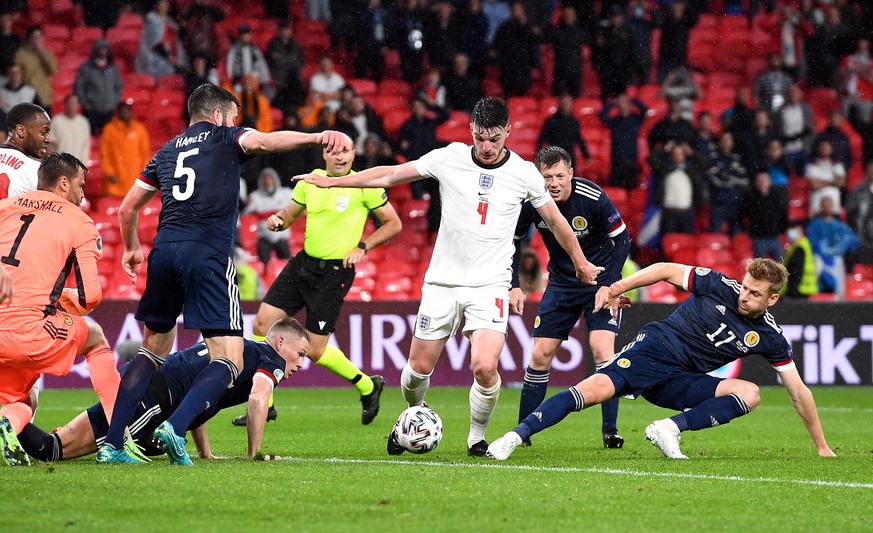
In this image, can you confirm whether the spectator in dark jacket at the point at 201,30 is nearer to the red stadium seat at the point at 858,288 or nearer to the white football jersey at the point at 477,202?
the red stadium seat at the point at 858,288

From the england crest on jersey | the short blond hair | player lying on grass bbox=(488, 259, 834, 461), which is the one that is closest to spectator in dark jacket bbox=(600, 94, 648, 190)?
player lying on grass bbox=(488, 259, 834, 461)

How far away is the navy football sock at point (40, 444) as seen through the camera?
7242 mm

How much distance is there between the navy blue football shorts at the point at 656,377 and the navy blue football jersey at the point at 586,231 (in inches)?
51.9

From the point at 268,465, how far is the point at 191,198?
1.63 m

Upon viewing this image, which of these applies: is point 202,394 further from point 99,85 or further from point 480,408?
point 99,85

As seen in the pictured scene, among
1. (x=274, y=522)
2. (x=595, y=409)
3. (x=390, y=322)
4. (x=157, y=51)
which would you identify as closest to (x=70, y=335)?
(x=274, y=522)

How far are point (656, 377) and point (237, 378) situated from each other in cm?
272

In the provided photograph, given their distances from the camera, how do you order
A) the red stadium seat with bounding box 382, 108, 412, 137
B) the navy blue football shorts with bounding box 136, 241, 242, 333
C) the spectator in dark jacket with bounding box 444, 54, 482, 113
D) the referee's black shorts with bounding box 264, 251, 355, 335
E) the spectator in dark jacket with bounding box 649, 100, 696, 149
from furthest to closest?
the red stadium seat with bounding box 382, 108, 412, 137
the spectator in dark jacket with bounding box 444, 54, 482, 113
the spectator in dark jacket with bounding box 649, 100, 696, 149
the referee's black shorts with bounding box 264, 251, 355, 335
the navy blue football shorts with bounding box 136, 241, 242, 333

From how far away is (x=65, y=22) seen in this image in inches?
809

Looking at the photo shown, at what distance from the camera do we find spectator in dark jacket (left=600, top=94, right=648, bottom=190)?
1884 cm

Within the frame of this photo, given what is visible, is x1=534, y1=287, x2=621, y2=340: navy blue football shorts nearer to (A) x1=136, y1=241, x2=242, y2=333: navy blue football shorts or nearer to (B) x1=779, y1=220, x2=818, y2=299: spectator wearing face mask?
(A) x1=136, y1=241, x2=242, y2=333: navy blue football shorts

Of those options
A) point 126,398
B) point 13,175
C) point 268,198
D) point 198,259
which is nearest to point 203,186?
point 198,259

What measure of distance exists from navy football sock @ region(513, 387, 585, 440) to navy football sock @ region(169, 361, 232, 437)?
189cm

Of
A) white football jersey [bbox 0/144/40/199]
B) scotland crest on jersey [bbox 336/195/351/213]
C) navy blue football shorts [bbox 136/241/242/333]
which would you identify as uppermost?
white football jersey [bbox 0/144/40/199]
